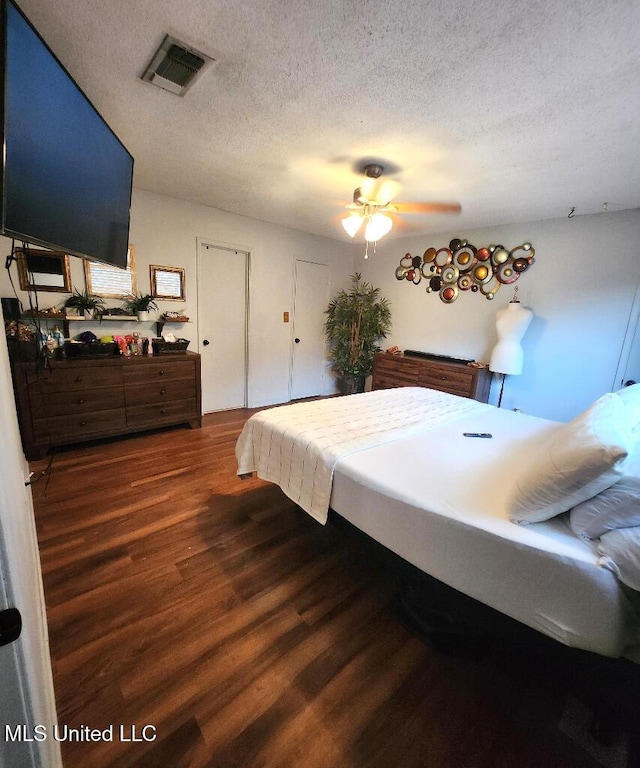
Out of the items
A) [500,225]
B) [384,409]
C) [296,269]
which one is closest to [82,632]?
[384,409]

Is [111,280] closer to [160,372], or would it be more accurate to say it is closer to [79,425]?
[160,372]

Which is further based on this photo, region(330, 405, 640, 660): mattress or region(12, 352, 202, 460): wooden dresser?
region(12, 352, 202, 460): wooden dresser

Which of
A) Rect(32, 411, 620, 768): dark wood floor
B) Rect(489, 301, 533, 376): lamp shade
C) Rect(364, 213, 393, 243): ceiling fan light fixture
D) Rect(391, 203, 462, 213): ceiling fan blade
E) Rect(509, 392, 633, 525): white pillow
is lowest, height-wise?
Rect(32, 411, 620, 768): dark wood floor

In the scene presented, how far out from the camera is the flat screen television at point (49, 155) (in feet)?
3.01

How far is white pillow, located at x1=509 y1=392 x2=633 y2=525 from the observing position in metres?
1.01

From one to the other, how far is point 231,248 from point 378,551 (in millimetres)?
3554

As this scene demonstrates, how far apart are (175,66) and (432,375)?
3.53m

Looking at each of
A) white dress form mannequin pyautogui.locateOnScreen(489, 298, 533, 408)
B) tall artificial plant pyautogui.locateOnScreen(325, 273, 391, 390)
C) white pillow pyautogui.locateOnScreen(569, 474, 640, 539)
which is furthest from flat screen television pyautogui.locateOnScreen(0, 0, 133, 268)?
white dress form mannequin pyautogui.locateOnScreen(489, 298, 533, 408)

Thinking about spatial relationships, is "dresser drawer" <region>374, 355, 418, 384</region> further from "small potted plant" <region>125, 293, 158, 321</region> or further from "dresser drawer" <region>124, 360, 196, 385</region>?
"small potted plant" <region>125, 293, 158, 321</region>

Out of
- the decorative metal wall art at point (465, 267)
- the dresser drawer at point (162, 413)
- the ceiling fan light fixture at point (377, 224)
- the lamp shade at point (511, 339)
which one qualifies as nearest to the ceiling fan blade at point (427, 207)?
the ceiling fan light fixture at point (377, 224)

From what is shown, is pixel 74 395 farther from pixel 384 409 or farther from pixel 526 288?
pixel 526 288

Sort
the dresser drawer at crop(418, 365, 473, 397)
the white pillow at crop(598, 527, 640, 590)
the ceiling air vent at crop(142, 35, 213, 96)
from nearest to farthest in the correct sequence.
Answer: the white pillow at crop(598, 527, 640, 590)
the ceiling air vent at crop(142, 35, 213, 96)
the dresser drawer at crop(418, 365, 473, 397)

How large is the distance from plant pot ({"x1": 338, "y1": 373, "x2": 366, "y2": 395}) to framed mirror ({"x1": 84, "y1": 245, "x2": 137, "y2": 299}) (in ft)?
10.1

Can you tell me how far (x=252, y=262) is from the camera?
3965mm
